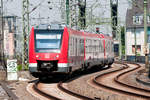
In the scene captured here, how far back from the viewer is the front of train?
69.5 feet

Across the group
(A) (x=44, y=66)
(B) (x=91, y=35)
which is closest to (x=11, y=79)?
(A) (x=44, y=66)

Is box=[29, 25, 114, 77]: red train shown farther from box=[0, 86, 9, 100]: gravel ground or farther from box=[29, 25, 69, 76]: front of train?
box=[0, 86, 9, 100]: gravel ground

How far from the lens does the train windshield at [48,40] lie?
69.9 ft

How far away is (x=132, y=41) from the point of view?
8600 cm

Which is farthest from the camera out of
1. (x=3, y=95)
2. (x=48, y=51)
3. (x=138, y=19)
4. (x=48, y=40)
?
(x=138, y=19)

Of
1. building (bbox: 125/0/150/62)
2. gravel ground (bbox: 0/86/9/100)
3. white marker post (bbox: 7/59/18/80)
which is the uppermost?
building (bbox: 125/0/150/62)

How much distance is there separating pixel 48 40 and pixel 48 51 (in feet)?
1.98

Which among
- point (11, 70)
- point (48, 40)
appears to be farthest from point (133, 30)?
point (48, 40)

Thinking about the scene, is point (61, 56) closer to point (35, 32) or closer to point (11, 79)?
point (35, 32)

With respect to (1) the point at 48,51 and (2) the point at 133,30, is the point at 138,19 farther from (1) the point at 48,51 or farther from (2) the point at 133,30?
(1) the point at 48,51

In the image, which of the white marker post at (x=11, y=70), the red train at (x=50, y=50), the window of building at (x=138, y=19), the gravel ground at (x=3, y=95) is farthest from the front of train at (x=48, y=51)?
the window of building at (x=138, y=19)

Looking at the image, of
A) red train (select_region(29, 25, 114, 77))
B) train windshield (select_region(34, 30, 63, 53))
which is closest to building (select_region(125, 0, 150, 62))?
red train (select_region(29, 25, 114, 77))

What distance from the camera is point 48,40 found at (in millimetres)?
21438

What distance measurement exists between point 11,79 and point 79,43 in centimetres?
466
